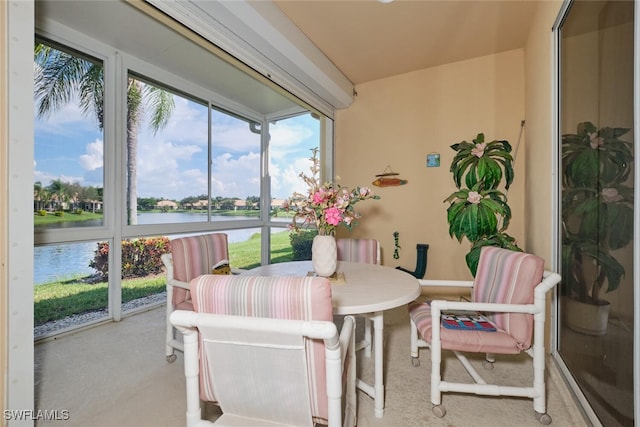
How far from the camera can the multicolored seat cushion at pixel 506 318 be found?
1.43m

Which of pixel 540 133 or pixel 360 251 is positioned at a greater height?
pixel 540 133

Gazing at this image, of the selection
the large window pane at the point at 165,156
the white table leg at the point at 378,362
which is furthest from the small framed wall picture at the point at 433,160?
the large window pane at the point at 165,156

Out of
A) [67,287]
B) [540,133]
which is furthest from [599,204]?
[67,287]

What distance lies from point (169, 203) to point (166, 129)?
835 mm

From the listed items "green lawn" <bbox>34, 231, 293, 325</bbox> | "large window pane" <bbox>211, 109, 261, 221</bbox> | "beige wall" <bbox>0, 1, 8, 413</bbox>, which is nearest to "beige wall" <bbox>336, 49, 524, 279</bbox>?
"large window pane" <bbox>211, 109, 261, 221</bbox>

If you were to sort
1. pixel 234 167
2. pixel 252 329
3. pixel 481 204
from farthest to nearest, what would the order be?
1. pixel 234 167
2. pixel 481 204
3. pixel 252 329

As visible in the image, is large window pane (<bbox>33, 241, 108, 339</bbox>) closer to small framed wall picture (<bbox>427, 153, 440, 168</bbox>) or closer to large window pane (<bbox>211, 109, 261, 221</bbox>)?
large window pane (<bbox>211, 109, 261, 221</bbox>)

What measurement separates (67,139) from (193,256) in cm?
168

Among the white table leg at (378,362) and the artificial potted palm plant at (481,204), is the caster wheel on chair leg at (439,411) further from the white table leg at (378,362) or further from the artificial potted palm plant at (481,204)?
the artificial potted palm plant at (481,204)

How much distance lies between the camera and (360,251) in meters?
2.41

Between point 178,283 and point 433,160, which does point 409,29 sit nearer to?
point 433,160

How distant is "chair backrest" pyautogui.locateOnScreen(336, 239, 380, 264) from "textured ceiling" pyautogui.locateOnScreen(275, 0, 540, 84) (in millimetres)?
1929

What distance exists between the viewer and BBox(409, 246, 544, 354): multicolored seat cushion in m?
1.43

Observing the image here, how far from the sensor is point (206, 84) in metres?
3.47
